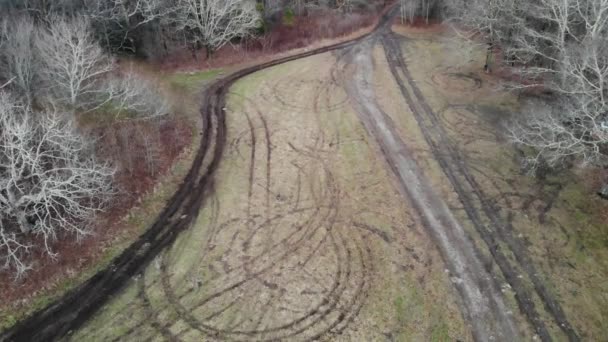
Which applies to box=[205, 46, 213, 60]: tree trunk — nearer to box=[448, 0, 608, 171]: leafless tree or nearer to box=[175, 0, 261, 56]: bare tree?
box=[175, 0, 261, 56]: bare tree

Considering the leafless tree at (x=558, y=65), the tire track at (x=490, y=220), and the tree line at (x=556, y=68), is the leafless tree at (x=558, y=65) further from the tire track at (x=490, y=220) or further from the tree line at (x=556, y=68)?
the tire track at (x=490, y=220)

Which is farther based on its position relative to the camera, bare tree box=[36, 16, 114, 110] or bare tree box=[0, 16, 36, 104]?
bare tree box=[0, 16, 36, 104]

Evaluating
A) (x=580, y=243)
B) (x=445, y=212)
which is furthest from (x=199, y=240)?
(x=580, y=243)

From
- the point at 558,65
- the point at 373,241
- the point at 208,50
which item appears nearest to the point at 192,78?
the point at 208,50

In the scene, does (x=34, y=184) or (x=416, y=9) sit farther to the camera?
(x=416, y=9)

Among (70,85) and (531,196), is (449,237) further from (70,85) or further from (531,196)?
(70,85)

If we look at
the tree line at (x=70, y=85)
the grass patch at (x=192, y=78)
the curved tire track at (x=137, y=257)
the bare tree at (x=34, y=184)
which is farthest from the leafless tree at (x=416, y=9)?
the bare tree at (x=34, y=184)

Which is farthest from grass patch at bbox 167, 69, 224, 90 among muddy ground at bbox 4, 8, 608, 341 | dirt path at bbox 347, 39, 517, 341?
dirt path at bbox 347, 39, 517, 341

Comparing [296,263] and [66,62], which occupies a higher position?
[66,62]
